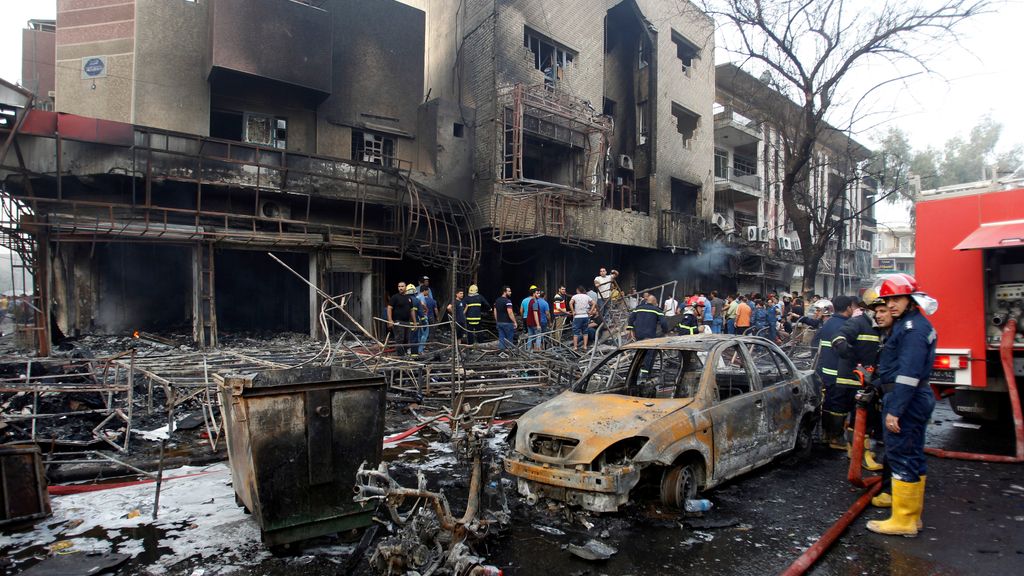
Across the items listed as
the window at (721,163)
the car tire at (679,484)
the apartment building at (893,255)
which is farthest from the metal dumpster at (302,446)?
the apartment building at (893,255)

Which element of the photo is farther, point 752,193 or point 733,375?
point 752,193

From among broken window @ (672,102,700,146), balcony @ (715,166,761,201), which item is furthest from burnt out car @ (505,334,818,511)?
balcony @ (715,166,761,201)

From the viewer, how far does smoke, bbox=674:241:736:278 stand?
78.4 feet

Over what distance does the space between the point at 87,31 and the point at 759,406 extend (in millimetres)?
16845

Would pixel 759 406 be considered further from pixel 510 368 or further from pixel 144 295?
pixel 144 295

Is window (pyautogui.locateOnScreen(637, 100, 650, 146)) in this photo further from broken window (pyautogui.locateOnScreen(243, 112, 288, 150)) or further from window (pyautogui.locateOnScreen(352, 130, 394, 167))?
broken window (pyautogui.locateOnScreen(243, 112, 288, 150))

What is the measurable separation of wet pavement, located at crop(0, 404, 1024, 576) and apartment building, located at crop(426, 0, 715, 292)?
12.0m

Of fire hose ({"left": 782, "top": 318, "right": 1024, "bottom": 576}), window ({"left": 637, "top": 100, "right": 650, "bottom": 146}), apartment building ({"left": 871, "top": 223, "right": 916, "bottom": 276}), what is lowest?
fire hose ({"left": 782, "top": 318, "right": 1024, "bottom": 576})

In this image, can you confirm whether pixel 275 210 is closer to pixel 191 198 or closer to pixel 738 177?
pixel 191 198

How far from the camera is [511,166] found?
58.0 ft

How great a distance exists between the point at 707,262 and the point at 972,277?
1890cm

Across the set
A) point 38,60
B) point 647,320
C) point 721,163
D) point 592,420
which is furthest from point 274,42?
point 721,163

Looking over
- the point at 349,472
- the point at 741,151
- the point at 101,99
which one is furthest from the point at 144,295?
the point at 741,151

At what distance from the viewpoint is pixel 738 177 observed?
29781mm
